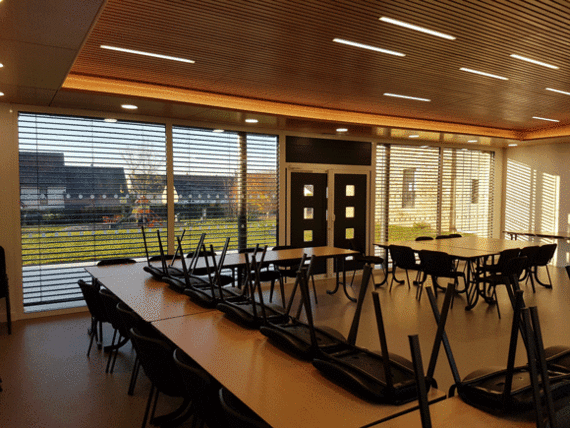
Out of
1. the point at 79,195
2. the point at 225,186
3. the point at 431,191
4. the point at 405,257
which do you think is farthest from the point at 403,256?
the point at 79,195

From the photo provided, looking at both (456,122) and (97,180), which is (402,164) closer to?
(456,122)

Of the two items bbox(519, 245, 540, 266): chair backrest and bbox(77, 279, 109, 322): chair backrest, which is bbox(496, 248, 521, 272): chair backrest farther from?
bbox(77, 279, 109, 322): chair backrest

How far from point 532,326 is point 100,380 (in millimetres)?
3490

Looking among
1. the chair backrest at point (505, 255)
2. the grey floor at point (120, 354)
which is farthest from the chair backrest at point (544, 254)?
the chair backrest at point (505, 255)

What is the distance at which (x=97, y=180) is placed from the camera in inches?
232

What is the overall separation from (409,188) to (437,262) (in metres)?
3.72

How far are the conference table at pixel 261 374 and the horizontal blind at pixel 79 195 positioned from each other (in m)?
3.20

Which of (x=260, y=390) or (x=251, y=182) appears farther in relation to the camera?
(x=251, y=182)

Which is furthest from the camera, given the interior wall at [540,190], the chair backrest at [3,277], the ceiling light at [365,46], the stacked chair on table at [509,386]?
the interior wall at [540,190]

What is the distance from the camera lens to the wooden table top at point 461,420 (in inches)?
58.2

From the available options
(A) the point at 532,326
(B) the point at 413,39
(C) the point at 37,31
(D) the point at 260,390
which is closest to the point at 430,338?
(B) the point at 413,39

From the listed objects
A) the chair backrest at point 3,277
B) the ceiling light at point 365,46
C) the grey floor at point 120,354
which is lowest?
the grey floor at point 120,354

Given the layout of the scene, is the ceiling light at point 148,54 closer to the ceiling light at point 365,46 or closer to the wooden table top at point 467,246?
the ceiling light at point 365,46

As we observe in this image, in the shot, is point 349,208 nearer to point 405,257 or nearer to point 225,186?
point 405,257
